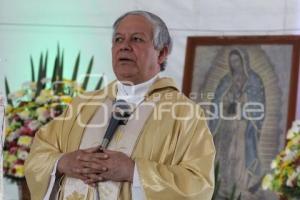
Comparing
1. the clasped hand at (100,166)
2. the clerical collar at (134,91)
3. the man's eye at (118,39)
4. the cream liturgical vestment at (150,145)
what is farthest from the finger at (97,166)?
the man's eye at (118,39)

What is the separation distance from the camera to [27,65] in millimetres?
4375

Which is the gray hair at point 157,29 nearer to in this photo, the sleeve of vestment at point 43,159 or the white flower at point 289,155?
the sleeve of vestment at point 43,159

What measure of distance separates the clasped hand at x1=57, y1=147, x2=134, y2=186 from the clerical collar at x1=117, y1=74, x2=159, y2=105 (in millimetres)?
343

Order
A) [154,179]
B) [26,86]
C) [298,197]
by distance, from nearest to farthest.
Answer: [154,179] → [298,197] → [26,86]

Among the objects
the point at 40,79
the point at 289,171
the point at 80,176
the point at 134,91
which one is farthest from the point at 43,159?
the point at 40,79

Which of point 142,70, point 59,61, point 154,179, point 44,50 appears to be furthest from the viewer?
point 44,50

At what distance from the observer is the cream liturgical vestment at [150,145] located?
91.5 inches

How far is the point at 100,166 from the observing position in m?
2.32

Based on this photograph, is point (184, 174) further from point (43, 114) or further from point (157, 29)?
point (43, 114)

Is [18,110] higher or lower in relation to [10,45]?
lower

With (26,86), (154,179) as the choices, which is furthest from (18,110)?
(154,179)

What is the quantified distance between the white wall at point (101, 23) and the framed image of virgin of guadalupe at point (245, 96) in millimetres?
124

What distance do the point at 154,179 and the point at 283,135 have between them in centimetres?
129

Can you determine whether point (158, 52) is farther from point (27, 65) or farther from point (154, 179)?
point (27, 65)
